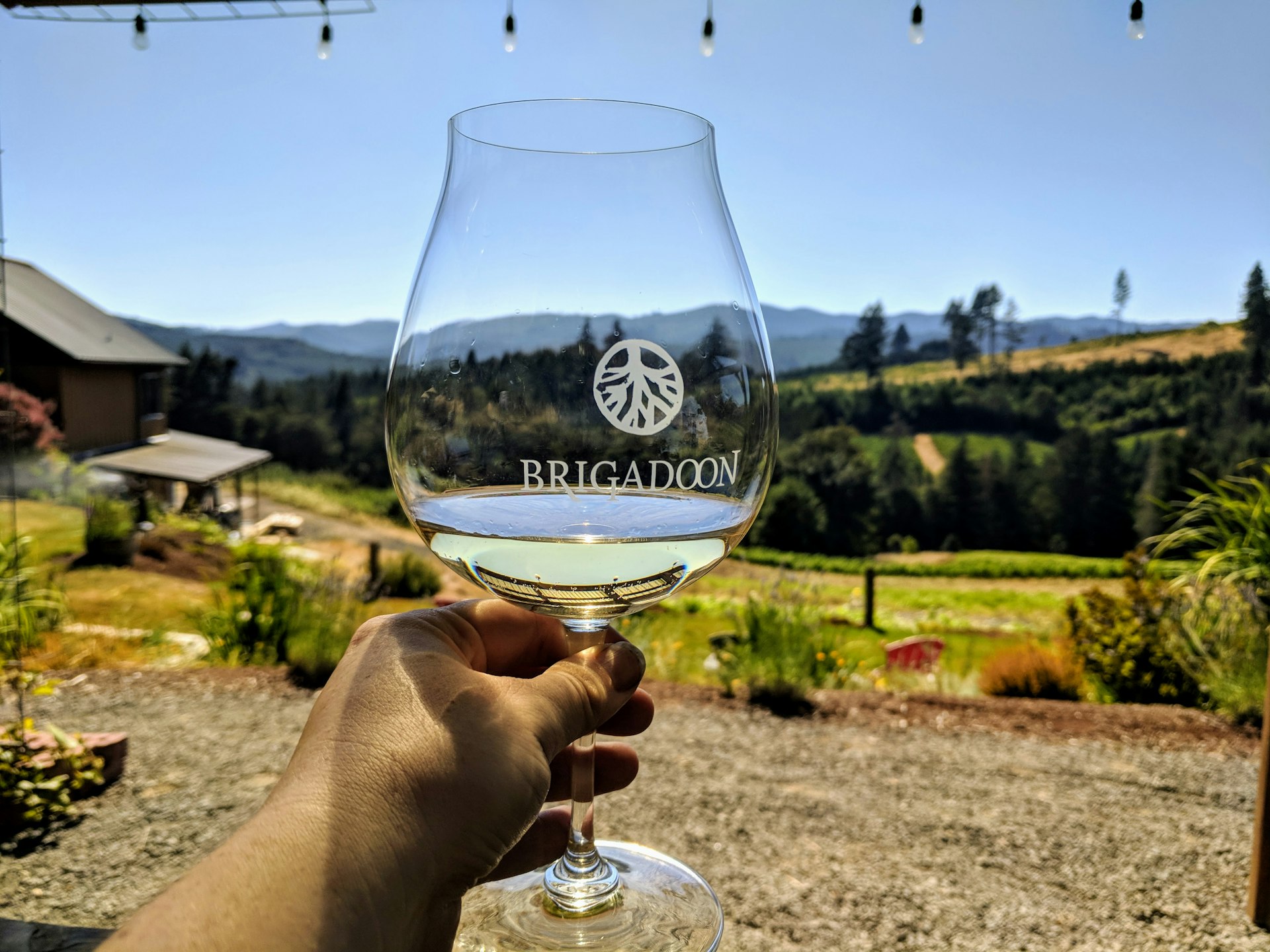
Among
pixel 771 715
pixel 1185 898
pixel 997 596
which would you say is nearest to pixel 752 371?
pixel 1185 898

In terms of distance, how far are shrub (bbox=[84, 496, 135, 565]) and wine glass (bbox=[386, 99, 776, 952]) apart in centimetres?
1230

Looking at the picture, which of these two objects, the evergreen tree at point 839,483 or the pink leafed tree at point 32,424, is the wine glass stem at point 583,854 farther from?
the evergreen tree at point 839,483

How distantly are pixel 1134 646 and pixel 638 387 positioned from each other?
20.8ft

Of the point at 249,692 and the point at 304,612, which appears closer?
the point at 249,692

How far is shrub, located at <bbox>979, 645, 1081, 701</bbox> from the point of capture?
6066 mm

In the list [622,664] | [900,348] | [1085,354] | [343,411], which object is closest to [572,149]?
[622,664]

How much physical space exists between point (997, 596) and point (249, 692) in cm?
1486

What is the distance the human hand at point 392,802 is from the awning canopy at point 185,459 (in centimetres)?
1666

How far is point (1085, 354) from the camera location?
69.0 ft

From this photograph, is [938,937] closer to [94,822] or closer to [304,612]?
[94,822]

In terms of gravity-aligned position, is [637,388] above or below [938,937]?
above

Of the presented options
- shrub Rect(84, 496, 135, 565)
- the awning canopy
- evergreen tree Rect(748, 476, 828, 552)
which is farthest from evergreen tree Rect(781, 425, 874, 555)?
the awning canopy

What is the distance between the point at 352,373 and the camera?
27.6 metres

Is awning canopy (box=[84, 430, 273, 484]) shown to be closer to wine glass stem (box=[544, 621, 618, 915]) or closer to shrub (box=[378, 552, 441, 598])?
shrub (box=[378, 552, 441, 598])
